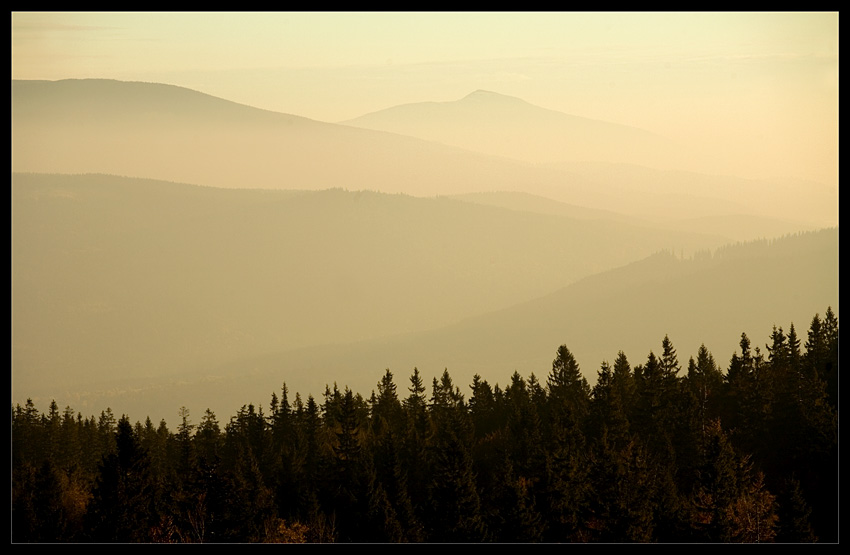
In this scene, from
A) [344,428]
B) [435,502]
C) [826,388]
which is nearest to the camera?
[435,502]

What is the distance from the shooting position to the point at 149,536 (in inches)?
1693

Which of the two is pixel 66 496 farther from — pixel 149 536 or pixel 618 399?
pixel 618 399

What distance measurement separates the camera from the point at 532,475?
154 feet

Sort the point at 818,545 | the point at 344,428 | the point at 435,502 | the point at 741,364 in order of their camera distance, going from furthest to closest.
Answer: the point at 741,364
the point at 344,428
the point at 435,502
the point at 818,545

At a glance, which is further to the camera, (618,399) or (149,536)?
(618,399)

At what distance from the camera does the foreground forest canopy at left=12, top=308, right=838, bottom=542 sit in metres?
43.0

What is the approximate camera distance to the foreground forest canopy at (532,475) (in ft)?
141
